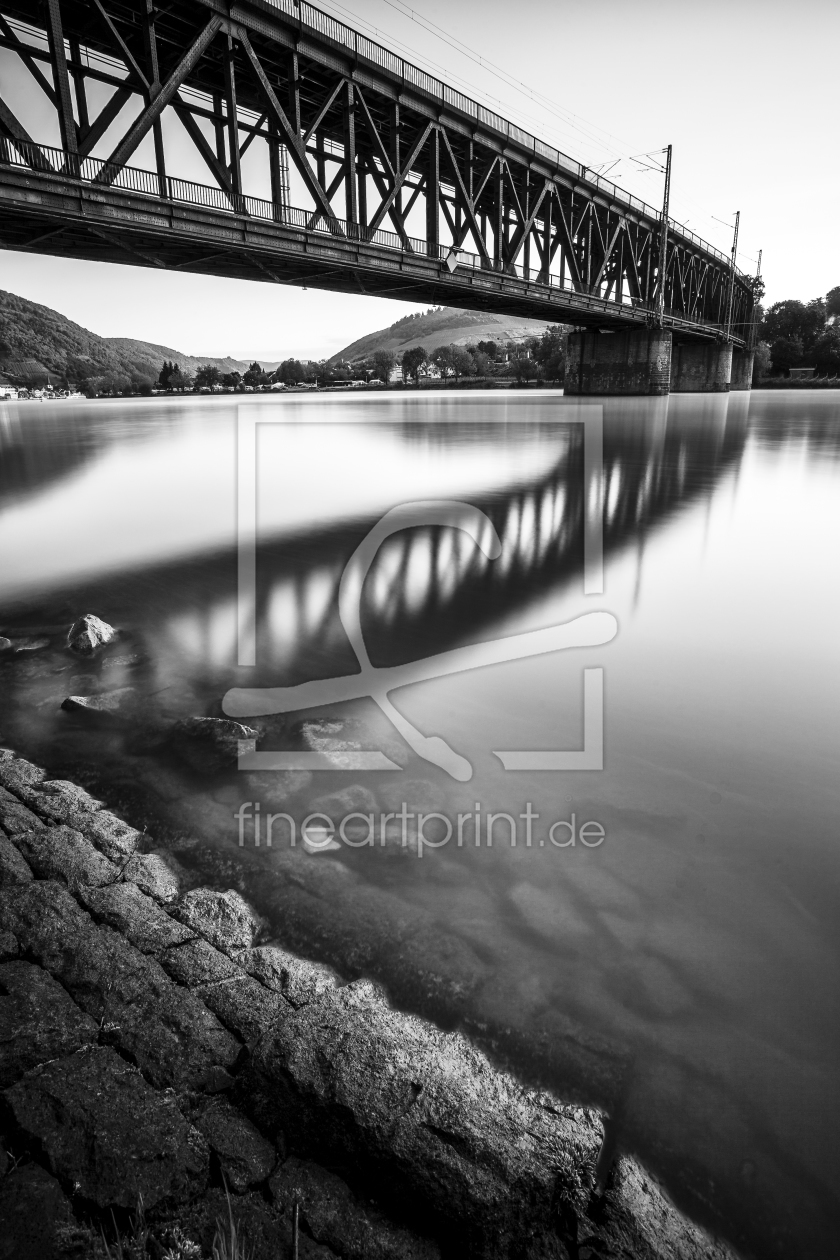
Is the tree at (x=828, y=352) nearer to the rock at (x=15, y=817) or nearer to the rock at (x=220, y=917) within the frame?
the rock at (x=220, y=917)

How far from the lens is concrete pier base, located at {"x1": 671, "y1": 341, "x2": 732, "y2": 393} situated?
96375 mm

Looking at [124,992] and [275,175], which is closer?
[124,992]

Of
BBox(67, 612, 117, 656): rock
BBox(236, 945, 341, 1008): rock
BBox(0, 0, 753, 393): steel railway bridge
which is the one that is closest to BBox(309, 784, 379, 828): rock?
BBox(236, 945, 341, 1008): rock

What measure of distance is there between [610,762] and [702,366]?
108 metres

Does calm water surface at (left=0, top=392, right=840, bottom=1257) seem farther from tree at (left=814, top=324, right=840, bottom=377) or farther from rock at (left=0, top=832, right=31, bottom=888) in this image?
tree at (left=814, top=324, right=840, bottom=377)

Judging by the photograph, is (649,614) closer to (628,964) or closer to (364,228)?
(628,964)

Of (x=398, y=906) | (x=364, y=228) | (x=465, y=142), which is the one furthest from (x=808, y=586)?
(x=465, y=142)

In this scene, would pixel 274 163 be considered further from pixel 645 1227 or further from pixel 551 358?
pixel 551 358

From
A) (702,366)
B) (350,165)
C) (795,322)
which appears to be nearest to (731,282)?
(702,366)

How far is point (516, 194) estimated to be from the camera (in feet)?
131

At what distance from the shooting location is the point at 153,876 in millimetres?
3758

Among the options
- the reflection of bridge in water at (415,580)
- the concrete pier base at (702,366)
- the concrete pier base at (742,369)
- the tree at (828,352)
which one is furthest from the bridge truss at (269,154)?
the tree at (828,352)

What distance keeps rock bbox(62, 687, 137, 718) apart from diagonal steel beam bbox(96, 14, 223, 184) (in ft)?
59.8

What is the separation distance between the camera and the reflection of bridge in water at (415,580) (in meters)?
7.48
